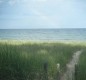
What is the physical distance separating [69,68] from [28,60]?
8.80ft

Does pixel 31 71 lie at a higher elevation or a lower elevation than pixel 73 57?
higher

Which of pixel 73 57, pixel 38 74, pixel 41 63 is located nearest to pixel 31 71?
pixel 38 74

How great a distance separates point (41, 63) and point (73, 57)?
4.72 metres

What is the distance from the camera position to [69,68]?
10.9 meters

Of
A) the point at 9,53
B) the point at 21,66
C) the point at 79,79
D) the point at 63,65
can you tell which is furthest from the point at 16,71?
the point at 63,65

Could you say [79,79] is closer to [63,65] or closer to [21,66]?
[21,66]

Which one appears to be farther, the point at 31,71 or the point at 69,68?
the point at 69,68

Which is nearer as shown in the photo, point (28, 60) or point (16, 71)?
point (16, 71)

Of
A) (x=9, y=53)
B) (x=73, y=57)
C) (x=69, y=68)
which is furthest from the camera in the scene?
(x=73, y=57)

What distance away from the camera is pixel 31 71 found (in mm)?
8227

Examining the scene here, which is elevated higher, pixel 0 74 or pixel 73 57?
pixel 0 74

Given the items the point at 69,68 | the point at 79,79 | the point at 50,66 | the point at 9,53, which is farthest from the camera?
the point at 69,68

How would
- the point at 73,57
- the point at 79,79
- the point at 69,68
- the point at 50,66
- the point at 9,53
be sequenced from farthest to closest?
1. the point at 73,57
2. the point at 69,68
3. the point at 50,66
4. the point at 9,53
5. the point at 79,79

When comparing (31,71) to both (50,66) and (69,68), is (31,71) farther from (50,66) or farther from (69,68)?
(69,68)
